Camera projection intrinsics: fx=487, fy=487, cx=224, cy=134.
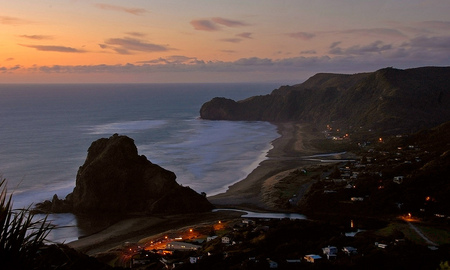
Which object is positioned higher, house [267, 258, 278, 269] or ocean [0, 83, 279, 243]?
ocean [0, 83, 279, 243]

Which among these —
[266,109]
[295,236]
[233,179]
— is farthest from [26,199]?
[266,109]

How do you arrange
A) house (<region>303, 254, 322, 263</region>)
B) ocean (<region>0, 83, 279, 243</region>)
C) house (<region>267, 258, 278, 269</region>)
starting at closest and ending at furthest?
house (<region>267, 258, 278, 269</region>) → house (<region>303, 254, 322, 263</region>) → ocean (<region>0, 83, 279, 243</region>)

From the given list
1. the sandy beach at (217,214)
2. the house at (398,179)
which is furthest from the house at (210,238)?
the house at (398,179)

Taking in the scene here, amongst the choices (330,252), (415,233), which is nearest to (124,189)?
(330,252)

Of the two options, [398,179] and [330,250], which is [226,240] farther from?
[398,179]

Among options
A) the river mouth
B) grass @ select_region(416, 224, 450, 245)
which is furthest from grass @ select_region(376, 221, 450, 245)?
the river mouth

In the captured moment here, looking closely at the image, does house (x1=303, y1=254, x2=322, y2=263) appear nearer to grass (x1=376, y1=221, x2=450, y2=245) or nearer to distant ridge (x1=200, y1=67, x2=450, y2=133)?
grass (x1=376, y1=221, x2=450, y2=245)
